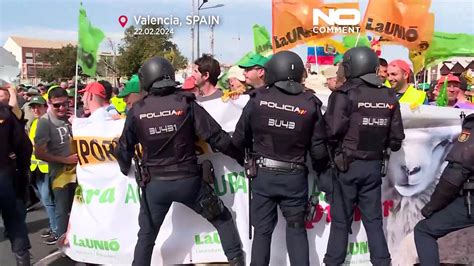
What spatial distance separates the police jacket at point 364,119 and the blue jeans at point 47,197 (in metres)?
3.87

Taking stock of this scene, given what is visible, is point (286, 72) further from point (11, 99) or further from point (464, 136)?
point (11, 99)

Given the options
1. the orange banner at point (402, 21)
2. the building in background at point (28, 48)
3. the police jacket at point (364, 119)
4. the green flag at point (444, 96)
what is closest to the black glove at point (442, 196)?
the police jacket at point (364, 119)

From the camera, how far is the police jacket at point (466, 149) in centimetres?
375

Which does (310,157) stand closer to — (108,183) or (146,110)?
(146,110)

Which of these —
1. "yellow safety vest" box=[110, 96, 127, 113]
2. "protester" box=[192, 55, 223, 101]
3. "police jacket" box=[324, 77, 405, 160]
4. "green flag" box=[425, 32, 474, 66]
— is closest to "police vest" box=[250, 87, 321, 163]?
"police jacket" box=[324, 77, 405, 160]

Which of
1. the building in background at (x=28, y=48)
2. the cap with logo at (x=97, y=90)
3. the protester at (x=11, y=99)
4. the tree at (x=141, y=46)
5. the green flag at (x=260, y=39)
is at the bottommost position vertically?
the protester at (x=11, y=99)

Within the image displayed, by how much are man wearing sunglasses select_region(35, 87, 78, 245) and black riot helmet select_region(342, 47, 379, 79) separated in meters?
3.15

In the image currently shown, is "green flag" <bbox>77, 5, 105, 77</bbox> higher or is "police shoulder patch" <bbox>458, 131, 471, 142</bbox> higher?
"green flag" <bbox>77, 5, 105, 77</bbox>

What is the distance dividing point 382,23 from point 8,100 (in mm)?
4873

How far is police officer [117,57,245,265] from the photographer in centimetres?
389

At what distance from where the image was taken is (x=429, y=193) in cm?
455

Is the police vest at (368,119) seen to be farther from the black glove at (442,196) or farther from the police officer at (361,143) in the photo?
the black glove at (442,196)

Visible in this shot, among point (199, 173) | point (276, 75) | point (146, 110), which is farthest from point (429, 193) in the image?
point (146, 110)

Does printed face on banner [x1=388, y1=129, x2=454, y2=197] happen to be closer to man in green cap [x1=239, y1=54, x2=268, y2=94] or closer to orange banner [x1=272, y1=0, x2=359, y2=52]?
man in green cap [x1=239, y1=54, x2=268, y2=94]
